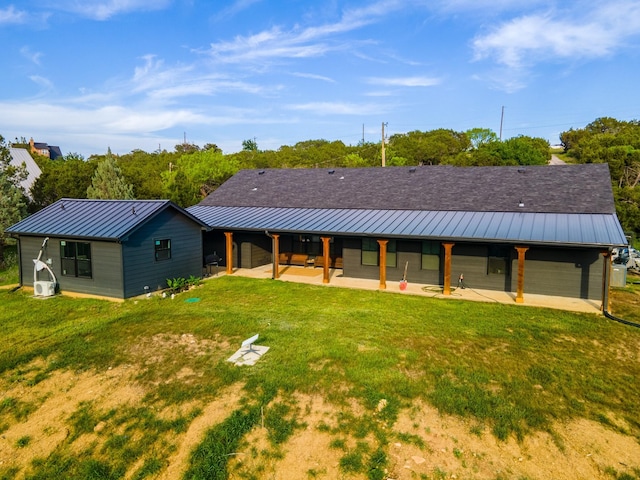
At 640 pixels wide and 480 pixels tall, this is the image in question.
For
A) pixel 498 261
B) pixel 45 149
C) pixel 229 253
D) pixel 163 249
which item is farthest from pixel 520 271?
pixel 45 149

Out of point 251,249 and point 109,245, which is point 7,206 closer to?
point 109,245

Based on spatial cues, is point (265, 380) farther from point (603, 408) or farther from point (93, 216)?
point (93, 216)

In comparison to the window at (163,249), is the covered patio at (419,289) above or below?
below

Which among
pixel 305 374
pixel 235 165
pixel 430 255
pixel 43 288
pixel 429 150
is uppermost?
pixel 429 150

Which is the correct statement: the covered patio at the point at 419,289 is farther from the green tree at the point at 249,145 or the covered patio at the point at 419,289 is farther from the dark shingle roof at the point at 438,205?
the green tree at the point at 249,145

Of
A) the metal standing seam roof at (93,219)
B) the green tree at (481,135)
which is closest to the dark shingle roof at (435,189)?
the metal standing seam roof at (93,219)

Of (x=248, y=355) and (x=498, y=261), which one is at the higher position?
(x=498, y=261)
